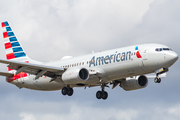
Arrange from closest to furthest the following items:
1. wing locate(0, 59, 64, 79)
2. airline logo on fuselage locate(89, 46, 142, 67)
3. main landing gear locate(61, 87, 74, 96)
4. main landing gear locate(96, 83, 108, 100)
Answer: airline logo on fuselage locate(89, 46, 142, 67) → wing locate(0, 59, 64, 79) → main landing gear locate(61, 87, 74, 96) → main landing gear locate(96, 83, 108, 100)

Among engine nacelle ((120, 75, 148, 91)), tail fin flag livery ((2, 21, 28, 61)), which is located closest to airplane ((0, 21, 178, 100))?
engine nacelle ((120, 75, 148, 91))

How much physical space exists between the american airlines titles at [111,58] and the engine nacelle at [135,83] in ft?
26.1

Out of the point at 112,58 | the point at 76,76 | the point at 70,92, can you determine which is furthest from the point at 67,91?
the point at 112,58

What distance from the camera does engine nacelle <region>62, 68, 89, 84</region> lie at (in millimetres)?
49656

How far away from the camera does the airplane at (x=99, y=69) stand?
47.3 metres

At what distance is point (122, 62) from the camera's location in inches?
1913

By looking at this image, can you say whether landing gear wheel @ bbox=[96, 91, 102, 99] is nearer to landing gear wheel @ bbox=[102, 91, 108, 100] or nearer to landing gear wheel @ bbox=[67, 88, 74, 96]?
landing gear wheel @ bbox=[102, 91, 108, 100]

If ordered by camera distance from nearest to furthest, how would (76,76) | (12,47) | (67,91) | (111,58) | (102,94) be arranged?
(76,76) < (111,58) < (67,91) < (102,94) < (12,47)

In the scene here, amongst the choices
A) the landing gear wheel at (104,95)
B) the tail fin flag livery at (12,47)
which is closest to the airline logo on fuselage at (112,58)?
the landing gear wheel at (104,95)

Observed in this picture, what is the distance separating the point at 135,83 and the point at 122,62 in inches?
359

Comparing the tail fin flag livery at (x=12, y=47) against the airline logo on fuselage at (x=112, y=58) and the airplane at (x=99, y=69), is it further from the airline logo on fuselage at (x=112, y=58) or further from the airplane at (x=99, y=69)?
the airline logo on fuselage at (x=112, y=58)

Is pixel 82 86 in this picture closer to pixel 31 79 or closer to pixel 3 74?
pixel 31 79

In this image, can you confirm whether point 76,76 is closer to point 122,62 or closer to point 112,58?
point 112,58

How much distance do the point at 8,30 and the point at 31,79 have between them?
453 inches
